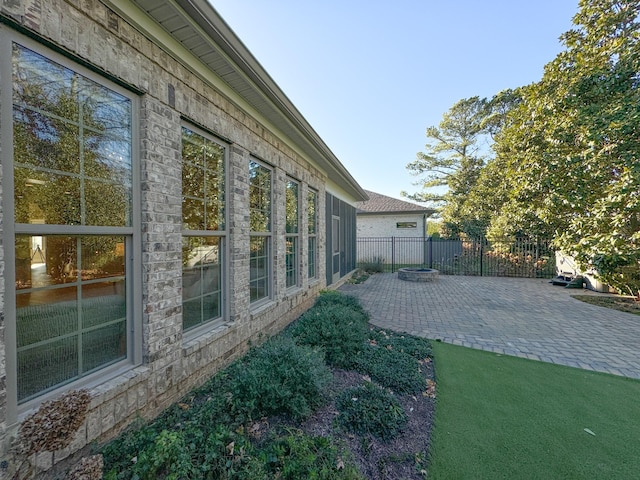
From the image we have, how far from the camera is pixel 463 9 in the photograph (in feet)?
22.4

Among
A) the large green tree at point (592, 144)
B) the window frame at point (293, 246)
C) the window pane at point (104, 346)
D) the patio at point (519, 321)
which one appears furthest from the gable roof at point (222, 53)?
the large green tree at point (592, 144)

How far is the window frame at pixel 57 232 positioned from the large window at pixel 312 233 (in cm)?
489

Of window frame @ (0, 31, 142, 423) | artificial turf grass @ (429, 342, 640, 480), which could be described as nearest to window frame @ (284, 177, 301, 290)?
artificial turf grass @ (429, 342, 640, 480)

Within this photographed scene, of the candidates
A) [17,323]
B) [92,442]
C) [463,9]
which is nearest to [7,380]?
[17,323]

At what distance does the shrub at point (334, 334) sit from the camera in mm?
3801

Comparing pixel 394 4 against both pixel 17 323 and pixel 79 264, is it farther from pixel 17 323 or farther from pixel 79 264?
pixel 17 323

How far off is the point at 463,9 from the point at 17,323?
9555 millimetres

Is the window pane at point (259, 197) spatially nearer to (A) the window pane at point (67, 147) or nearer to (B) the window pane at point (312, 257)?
(A) the window pane at point (67, 147)

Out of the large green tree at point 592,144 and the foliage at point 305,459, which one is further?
the large green tree at point 592,144

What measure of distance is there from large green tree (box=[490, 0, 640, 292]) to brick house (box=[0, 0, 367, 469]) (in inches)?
287

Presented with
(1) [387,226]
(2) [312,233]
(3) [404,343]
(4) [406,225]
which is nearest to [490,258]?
(4) [406,225]

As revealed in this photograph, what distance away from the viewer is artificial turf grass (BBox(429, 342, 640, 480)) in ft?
7.30

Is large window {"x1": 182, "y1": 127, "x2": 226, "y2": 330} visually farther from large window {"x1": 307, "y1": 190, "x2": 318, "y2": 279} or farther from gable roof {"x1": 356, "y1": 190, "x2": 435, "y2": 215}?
gable roof {"x1": 356, "y1": 190, "x2": 435, "y2": 215}

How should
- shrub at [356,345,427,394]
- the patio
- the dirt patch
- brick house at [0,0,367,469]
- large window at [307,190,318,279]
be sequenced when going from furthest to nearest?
large window at [307,190,318,279]
the patio
shrub at [356,345,427,394]
the dirt patch
brick house at [0,0,367,469]
